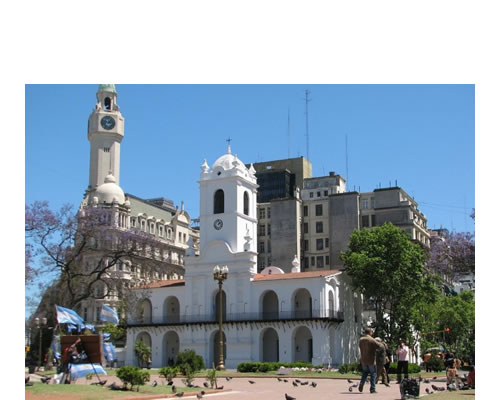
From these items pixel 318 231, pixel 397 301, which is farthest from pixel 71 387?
pixel 318 231

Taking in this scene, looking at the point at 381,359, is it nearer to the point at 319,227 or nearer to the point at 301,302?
the point at 301,302

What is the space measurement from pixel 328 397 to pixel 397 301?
3395 cm

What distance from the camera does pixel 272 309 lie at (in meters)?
56.4

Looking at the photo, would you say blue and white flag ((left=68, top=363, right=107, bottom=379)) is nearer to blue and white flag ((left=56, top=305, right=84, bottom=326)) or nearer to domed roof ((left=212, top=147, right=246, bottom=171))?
blue and white flag ((left=56, top=305, right=84, bottom=326))

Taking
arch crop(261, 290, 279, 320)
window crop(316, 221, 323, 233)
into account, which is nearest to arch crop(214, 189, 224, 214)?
arch crop(261, 290, 279, 320)

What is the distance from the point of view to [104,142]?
89938 millimetres

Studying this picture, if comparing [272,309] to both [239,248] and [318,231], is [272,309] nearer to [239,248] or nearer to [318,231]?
[239,248]

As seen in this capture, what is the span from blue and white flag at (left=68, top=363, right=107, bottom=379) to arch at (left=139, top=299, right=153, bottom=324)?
36179 mm

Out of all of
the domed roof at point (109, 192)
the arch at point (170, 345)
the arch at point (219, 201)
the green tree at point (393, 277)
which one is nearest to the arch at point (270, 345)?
the arch at point (170, 345)

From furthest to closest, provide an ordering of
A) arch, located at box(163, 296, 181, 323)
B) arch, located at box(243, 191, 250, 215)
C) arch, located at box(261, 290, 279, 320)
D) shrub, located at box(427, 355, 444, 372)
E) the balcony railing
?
arch, located at box(243, 191, 250, 215) < arch, located at box(163, 296, 181, 323) < arch, located at box(261, 290, 279, 320) < the balcony railing < shrub, located at box(427, 355, 444, 372)

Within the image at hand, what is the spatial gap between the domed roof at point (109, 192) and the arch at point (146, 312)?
80.1 feet

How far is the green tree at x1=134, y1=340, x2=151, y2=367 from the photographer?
56.6 m

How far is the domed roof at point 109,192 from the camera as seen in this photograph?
271 ft

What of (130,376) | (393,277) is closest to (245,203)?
(393,277)
